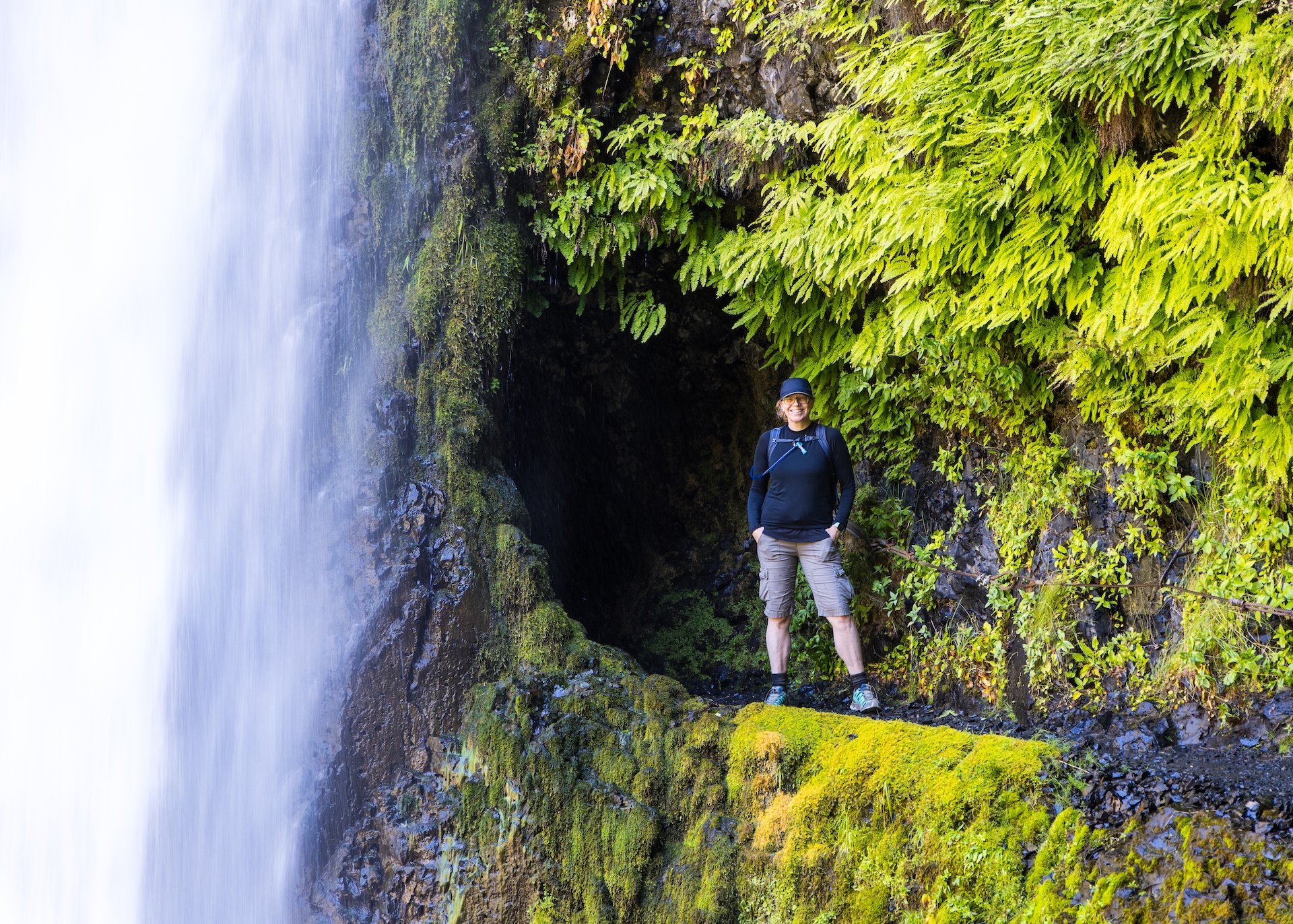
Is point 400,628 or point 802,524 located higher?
point 802,524

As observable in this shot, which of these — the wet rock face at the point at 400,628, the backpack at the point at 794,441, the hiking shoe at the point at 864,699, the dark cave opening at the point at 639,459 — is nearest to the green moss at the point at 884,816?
the hiking shoe at the point at 864,699

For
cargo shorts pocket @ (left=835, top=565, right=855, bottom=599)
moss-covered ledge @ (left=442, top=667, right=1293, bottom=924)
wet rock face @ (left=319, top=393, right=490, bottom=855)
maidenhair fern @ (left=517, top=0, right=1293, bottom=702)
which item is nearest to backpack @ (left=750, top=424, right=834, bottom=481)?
cargo shorts pocket @ (left=835, top=565, right=855, bottom=599)

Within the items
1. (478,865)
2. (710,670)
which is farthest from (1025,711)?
(478,865)

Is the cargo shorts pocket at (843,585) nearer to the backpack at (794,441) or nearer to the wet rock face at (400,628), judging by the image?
the backpack at (794,441)

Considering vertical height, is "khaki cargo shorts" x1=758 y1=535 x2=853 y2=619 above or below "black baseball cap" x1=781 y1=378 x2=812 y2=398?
below

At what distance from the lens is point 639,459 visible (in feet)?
28.8

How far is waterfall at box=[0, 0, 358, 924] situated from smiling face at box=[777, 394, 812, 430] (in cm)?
331

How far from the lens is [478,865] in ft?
17.7

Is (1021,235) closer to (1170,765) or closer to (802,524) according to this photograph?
(802,524)

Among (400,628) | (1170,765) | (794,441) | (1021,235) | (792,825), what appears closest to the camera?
(1170,765)

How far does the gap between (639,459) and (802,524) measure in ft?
10.7

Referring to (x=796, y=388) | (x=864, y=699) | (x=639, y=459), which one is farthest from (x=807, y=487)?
(x=639, y=459)

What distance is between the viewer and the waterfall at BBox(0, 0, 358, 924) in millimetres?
5988

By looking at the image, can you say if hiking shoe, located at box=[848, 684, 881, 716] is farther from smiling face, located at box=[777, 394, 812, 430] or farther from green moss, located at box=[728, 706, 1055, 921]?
smiling face, located at box=[777, 394, 812, 430]
